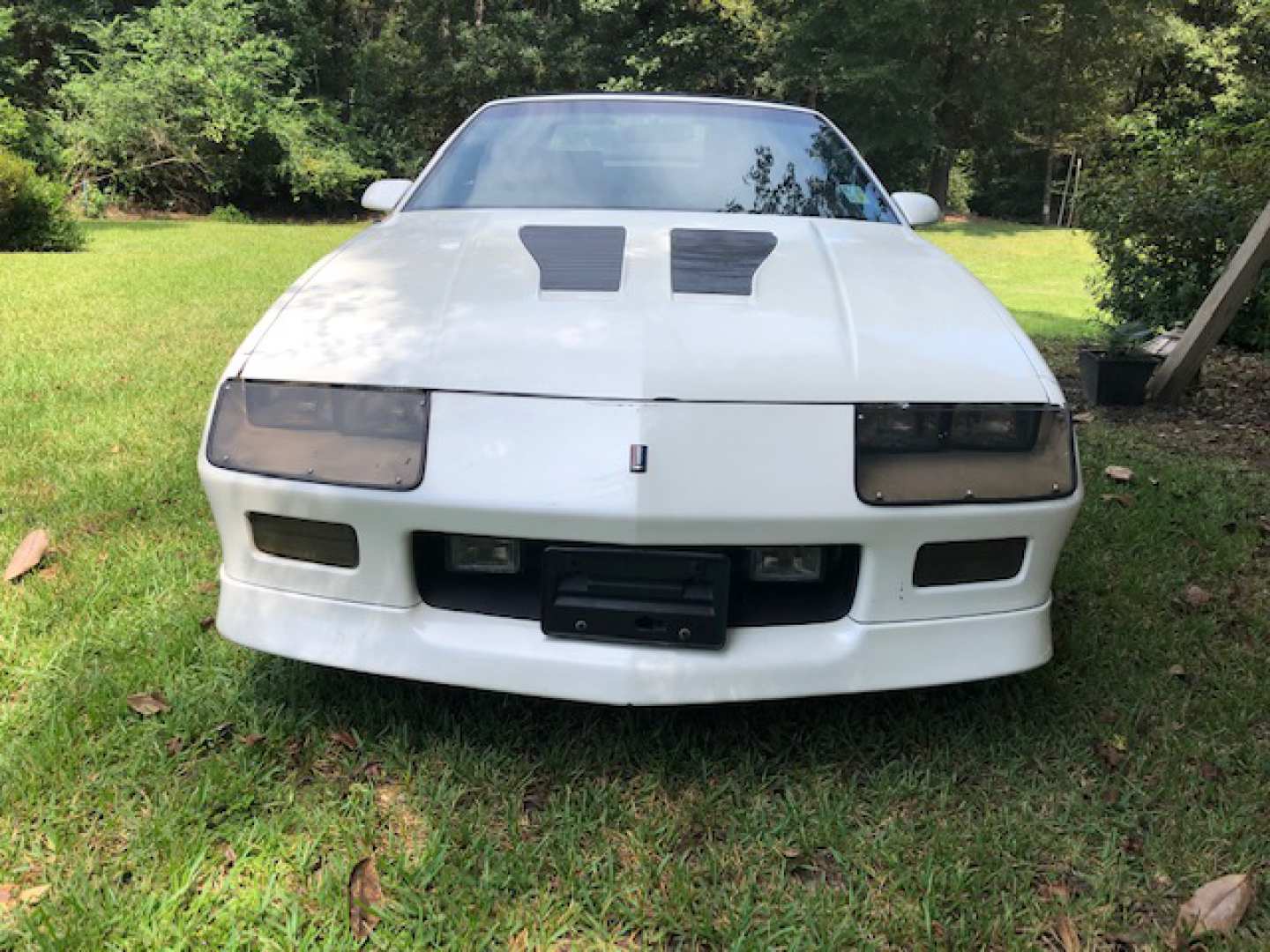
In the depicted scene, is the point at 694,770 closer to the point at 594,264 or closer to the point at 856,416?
the point at 856,416

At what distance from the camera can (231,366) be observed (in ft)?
5.57

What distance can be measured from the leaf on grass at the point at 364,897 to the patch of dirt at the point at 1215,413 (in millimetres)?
3971

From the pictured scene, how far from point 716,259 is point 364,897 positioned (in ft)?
4.77

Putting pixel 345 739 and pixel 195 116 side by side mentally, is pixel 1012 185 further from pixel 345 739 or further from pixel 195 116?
pixel 345 739

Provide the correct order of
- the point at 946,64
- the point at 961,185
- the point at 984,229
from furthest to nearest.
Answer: the point at 961,185
the point at 946,64
the point at 984,229

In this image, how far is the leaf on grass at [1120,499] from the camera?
129 inches

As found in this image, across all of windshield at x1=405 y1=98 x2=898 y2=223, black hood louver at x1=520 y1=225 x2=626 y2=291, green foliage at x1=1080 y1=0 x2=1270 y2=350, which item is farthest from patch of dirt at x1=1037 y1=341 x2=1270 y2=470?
black hood louver at x1=520 y1=225 x2=626 y2=291

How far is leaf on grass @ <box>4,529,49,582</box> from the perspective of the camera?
242 cm

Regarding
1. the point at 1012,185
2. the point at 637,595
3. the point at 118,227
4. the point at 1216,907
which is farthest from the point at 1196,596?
the point at 1012,185

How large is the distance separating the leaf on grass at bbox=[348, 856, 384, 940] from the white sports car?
1.07 feet

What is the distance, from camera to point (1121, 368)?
4801mm

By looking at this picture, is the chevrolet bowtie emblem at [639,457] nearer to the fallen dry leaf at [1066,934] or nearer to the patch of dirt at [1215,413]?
the fallen dry leaf at [1066,934]

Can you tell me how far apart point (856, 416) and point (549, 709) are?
94cm

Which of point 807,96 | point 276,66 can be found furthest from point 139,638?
point 807,96
